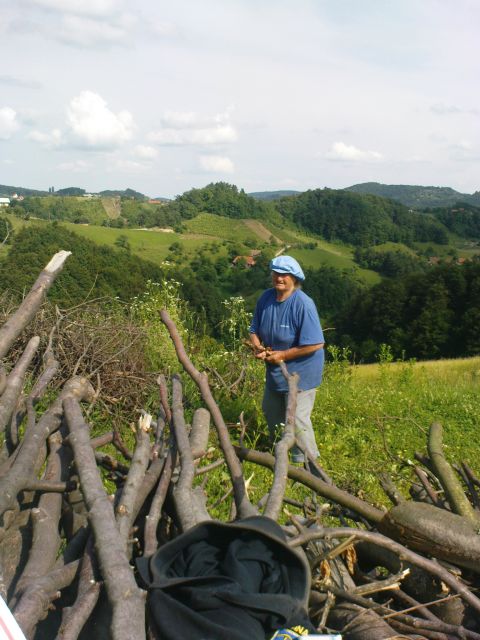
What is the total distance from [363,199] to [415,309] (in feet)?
307

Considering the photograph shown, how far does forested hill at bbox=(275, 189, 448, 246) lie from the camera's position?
123 metres

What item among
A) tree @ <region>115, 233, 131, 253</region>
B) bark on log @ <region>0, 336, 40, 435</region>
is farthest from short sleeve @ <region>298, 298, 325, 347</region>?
tree @ <region>115, 233, 131, 253</region>

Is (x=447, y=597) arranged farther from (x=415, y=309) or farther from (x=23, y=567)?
(x=415, y=309)

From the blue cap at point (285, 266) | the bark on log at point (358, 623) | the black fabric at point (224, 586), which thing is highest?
the blue cap at point (285, 266)

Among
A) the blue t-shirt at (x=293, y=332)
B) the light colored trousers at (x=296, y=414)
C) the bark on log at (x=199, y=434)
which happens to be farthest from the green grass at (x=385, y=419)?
the bark on log at (x=199, y=434)

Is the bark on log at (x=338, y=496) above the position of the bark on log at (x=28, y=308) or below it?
below

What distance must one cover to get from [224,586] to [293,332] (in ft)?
11.4

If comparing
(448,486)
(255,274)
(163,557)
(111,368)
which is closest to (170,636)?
(163,557)

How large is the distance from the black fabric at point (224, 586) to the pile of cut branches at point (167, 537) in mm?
90

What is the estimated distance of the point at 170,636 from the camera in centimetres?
169

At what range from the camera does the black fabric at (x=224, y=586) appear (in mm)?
1703

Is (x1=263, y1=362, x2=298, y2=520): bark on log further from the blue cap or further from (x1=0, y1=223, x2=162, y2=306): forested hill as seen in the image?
(x1=0, y1=223, x2=162, y2=306): forested hill

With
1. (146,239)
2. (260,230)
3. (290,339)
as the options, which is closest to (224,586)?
(290,339)

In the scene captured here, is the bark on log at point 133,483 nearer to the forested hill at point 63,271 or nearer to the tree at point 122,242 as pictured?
the forested hill at point 63,271
